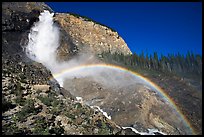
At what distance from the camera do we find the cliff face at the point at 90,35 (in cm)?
9575

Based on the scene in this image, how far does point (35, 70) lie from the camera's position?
1559 inches

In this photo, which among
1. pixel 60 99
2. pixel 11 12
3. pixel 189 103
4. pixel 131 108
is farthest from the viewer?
pixel 11 12

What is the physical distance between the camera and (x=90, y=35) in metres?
100

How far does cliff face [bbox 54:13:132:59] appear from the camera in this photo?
95750 mm

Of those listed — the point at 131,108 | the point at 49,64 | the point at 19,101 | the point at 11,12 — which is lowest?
the point at 19,101

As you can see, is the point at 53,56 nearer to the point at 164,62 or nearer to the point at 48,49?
the point at 48,49

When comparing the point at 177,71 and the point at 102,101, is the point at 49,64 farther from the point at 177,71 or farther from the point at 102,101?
the point at 177,71

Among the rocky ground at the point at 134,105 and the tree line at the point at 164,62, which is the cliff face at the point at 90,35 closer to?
the tree line at the point at 164,62

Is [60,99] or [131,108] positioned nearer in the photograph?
[60,99]

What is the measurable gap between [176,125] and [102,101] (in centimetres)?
1612

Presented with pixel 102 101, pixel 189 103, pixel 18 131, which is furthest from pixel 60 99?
pixel 189 103

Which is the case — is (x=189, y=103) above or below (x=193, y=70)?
below

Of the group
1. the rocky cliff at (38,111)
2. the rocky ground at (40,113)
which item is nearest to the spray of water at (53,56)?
the rocky cliff at (38,111)

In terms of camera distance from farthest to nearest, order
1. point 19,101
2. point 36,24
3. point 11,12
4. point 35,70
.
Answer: point 36,24, point 11,12, point 35,70, point 19,101
